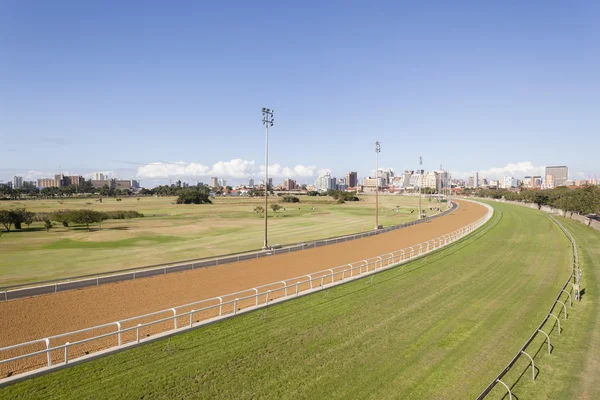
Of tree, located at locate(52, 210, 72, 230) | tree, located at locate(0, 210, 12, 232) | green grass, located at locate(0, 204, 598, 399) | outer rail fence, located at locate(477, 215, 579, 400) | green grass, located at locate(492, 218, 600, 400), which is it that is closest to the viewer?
outer rail fence, located at locate(477, 215, 579, 400)

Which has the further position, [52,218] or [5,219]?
[52,218]

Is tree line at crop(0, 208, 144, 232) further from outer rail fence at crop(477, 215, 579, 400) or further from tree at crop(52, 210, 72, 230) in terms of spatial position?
outer rail fence at crop(477, 215, 579, 400)

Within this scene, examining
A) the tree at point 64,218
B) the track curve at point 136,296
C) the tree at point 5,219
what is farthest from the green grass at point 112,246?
the track curve at point 136,296

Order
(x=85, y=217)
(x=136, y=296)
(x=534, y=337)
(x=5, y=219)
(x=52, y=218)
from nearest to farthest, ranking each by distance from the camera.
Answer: (x=534, y=337), (x=136, y=296), (x=5, y=219), (x=85, y=217), (x=52, y=218)

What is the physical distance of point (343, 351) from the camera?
13.8m

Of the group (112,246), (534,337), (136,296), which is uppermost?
(534,337)

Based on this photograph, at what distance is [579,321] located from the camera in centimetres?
1731

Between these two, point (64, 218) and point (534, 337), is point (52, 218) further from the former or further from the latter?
point (534, 337)

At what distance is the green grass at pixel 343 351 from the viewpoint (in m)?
11.1

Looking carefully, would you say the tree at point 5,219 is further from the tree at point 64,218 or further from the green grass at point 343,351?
the green grass at point 343,351

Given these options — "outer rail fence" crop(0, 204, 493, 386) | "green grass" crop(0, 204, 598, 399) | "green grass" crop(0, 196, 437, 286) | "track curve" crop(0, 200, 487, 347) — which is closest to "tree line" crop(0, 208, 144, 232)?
"green grass" crop(0, 196, 437, 286)

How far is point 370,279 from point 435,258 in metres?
10.1

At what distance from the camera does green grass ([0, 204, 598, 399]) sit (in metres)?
11.1

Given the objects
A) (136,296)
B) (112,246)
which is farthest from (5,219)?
(136,296)
